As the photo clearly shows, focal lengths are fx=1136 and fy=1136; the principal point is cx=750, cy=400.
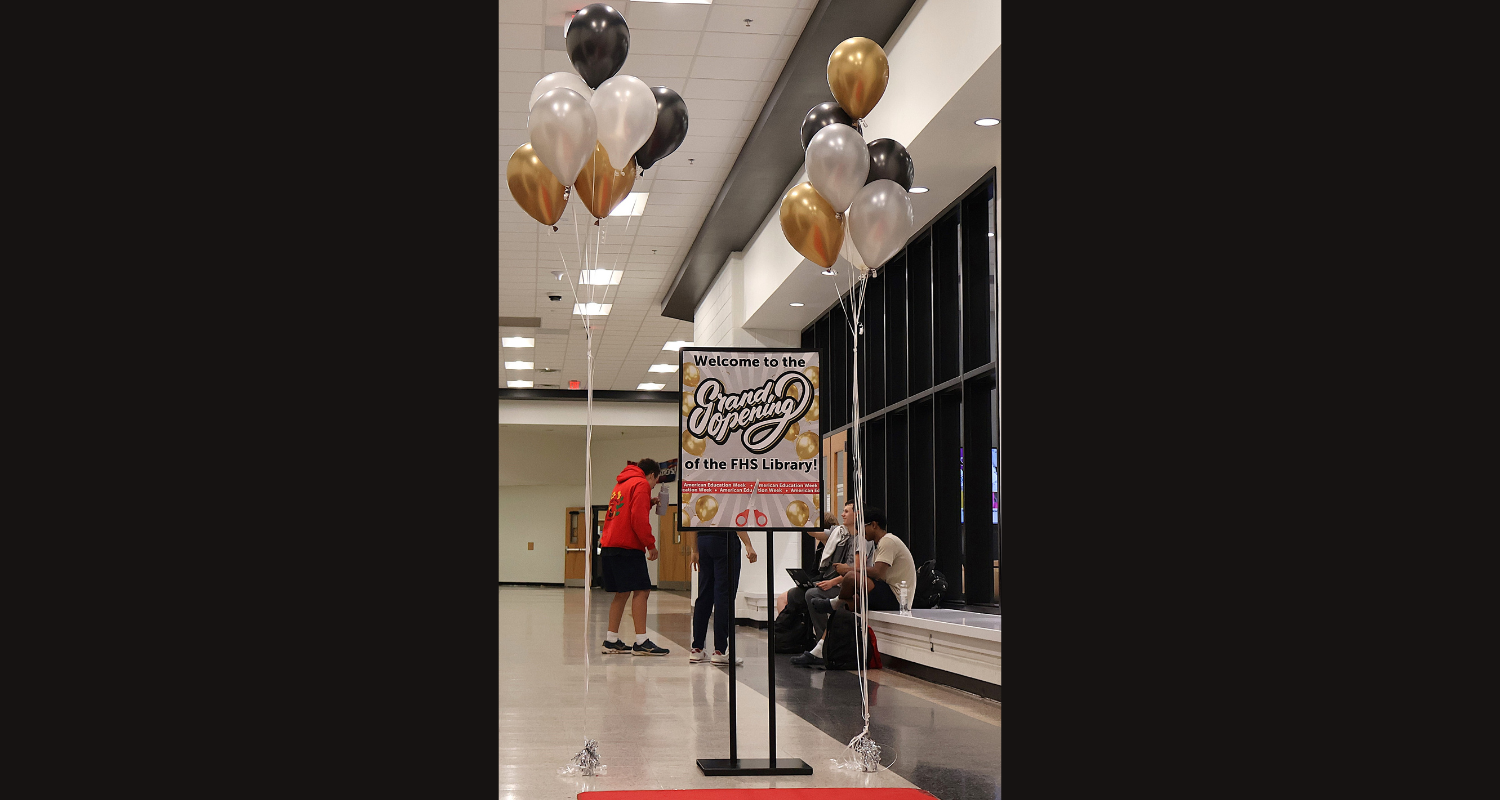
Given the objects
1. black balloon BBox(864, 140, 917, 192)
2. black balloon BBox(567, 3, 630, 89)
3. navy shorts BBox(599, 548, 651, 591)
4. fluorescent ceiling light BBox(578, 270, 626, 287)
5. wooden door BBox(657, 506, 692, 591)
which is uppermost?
fluorescent ceiling light BBox(578, 270, 626, 287)

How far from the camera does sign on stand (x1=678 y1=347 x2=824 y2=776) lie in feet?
13.1

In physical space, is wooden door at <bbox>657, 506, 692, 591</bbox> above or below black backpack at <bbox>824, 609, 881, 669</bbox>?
below

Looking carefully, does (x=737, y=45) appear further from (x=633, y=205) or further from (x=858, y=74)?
(x=633, y=205)

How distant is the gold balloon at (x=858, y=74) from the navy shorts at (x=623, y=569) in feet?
12.4

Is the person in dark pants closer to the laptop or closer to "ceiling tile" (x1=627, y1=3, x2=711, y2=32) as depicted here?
the laptop

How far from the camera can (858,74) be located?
4422mm

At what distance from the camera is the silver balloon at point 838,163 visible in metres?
4.16

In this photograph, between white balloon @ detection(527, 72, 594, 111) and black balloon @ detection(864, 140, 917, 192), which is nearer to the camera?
white balloon @ detection(527, 72, 594, 111)

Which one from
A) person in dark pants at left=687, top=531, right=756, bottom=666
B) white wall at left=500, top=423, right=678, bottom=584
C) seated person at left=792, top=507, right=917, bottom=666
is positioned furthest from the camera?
white wall at left=500, top=423, right=678, bottom=584

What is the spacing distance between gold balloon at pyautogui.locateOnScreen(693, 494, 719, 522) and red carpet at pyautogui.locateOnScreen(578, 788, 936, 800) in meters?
0.94

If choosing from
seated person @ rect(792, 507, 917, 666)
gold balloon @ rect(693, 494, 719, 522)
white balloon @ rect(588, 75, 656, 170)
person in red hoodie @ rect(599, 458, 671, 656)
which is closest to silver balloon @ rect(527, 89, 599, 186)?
white balloon @ rect(588, 75, 656, 170)

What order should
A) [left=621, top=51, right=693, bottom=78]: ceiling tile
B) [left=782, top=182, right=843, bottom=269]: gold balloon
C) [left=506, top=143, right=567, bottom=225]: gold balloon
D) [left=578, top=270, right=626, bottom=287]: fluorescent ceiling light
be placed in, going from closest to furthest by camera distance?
[left=506, top=143, right=567, bottom=225]: gold balloon < [left=782, top=182, right=843, bottom=269]: gold balloon < [left=621, top=51, right=693, bottom=78]: ceiling tile < [left=578, top=270, right=626, bottom=287]: fluorescent ceiling light
